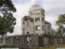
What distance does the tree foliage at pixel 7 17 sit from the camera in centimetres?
109

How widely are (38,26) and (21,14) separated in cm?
18

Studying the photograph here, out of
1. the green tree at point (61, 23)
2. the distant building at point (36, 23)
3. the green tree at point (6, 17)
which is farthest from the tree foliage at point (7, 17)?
the green tree at point (61, 23)

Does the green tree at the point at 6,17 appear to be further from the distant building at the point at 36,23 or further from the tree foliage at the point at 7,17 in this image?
the distant building at the point at 36,23

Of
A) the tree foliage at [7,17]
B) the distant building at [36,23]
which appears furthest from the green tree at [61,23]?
the tree foliage at [7,17]

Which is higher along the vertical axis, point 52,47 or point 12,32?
point 12,32

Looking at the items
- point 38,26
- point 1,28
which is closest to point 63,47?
point 38,26

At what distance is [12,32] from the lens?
1.08 m

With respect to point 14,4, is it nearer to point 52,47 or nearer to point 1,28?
point 1,28

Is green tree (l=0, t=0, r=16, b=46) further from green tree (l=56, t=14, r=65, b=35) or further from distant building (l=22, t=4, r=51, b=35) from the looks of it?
green tree (l=56, t=14, r=65, b=35)

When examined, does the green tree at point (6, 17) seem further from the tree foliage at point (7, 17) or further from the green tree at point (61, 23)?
the green tree at point (61, 23)

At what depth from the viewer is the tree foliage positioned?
1.09m

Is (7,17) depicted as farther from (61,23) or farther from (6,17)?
(61,23)

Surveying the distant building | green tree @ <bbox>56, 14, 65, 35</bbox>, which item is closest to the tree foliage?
the distant building

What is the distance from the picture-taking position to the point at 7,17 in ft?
3.64
